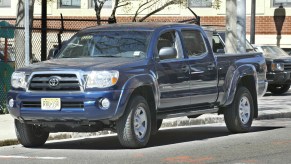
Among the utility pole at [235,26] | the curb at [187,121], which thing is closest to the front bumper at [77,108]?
the curb at [187,121]

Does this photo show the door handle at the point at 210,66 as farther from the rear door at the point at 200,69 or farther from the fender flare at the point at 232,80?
the fender flare at the point at 232,80

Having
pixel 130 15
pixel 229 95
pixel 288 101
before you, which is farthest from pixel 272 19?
pixel 229 95

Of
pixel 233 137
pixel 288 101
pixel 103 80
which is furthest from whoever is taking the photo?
pixel 288 101

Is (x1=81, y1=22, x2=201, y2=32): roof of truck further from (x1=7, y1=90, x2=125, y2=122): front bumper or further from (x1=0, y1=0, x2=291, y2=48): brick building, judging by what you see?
(x1=0, y1=0, x2=291, y2=48): brick building

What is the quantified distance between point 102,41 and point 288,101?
1091 cm

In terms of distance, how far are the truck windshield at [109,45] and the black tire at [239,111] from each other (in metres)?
2.42

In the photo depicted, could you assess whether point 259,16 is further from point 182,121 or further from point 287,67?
point 182,121

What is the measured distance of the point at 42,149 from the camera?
13008 millimetres

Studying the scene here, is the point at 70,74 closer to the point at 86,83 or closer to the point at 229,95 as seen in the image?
the point at 86,83

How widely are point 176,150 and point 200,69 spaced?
2048mm

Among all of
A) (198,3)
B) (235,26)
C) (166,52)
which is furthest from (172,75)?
(198,3)

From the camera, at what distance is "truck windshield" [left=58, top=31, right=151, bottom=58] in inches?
525

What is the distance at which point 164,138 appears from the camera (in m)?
14.6

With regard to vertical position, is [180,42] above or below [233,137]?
above
